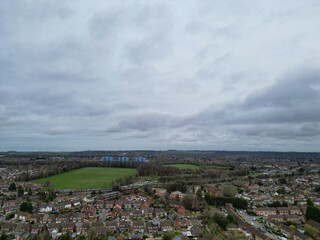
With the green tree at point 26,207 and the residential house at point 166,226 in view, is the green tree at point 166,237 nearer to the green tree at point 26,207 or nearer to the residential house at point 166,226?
the residential house at point 166,226

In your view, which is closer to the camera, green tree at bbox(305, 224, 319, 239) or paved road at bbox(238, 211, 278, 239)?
green tree at bbox(305, 224, 319, 239)

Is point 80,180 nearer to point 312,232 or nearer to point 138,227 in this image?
point 138,227

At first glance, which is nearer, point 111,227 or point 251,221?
point 111,227

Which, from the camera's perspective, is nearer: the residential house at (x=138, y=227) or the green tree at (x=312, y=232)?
the green tree at (x=312, y=232)

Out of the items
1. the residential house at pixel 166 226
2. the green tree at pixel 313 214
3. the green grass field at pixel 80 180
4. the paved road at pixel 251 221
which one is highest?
the green tree at pixel 313 214

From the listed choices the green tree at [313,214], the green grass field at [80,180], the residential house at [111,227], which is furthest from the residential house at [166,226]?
the green grass field at [80,180]

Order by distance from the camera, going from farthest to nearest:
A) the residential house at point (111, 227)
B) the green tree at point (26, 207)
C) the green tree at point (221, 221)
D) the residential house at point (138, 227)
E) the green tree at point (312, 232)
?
the green tree at point (26, 207) → the green tree at point (221, 221) → the residential house at point (111, 227) → the residential house at point (138, 227) → the green tree at point (312, 232)

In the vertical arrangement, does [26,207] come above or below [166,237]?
above

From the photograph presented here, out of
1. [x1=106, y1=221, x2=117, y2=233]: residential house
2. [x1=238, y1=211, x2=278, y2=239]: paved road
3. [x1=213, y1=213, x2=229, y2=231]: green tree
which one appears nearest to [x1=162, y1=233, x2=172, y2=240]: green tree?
[x1=106, y1=221, x2=117, y2=233]: residential house

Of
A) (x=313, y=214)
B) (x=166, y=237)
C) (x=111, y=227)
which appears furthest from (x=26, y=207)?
(x=313, y=214)

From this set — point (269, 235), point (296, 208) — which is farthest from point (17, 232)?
point (296, 208)

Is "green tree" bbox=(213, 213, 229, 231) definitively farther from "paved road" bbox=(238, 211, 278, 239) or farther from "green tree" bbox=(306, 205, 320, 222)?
"green tree" bbox=(306, 205, 320, 222)

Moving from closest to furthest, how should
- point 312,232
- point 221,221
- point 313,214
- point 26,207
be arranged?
1. point 312,232
2. point 221,221
3. point 313,214
4. point 26,207
